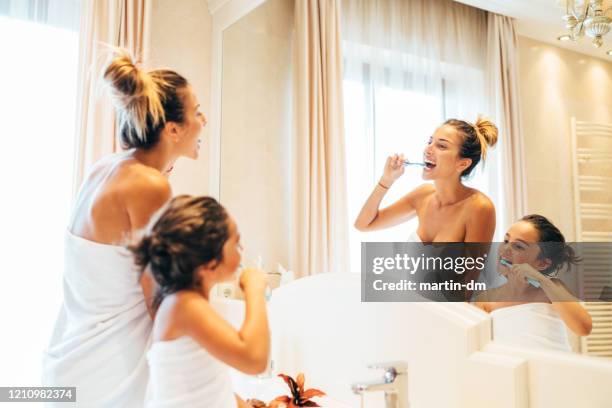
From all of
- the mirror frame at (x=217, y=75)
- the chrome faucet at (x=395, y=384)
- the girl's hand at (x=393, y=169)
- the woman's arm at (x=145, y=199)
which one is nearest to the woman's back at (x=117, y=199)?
the woman's arm at (x=145, y=199)

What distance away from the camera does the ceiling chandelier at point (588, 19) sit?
0.89 meters

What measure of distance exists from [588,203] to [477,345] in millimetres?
405

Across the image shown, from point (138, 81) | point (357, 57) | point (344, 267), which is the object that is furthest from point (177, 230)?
point (357, 57)

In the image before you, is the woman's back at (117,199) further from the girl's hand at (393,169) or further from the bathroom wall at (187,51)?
the bathroom wall at (187,51)

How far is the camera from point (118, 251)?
3.35 feet

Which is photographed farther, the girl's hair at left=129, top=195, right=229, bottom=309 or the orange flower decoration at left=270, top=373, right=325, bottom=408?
the orange flower decoration at left=270, top=373, right=325, bottom=408

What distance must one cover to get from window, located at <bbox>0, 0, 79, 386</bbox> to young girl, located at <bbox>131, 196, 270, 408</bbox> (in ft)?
4.58

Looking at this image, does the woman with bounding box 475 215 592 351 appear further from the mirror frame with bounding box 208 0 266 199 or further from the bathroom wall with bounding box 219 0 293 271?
the mirror frame with bounding box 208 0 266 199

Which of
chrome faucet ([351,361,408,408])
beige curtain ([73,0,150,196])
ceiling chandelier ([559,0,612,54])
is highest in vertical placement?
beige curtain ([73,0,150,196])

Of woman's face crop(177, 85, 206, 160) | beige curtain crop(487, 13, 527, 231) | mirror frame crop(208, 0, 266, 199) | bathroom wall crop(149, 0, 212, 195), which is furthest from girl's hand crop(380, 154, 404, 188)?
bathroom wall crop(149, 0, 212, 195)

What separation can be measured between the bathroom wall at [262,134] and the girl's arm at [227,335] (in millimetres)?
1090

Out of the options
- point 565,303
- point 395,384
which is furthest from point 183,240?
point 565,303

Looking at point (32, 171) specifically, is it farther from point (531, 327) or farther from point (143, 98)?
point (531, 327)

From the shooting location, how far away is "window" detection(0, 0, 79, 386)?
2010 millimetres
